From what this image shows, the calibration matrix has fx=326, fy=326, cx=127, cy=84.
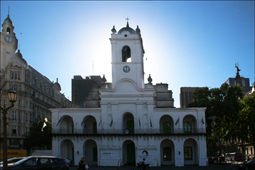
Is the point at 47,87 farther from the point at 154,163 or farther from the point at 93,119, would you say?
the point at 154,163

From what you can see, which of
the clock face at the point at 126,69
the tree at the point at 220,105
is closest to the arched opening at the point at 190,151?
the tree at the point at 220,105

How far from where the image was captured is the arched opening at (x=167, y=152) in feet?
151

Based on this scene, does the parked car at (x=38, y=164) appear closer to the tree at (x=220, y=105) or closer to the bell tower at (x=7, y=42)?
the tree at (x=220, y=105)

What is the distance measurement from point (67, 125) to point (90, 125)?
336 centimetres

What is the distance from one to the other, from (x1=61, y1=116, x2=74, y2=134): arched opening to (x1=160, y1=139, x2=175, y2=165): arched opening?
1309 cm

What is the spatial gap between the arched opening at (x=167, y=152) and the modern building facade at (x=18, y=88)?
2669cm

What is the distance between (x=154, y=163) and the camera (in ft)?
143

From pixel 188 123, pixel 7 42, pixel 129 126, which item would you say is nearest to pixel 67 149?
pixel 129 126

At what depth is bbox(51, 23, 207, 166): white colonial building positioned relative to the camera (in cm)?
4409

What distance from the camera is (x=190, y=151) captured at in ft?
153

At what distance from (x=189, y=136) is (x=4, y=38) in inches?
1643

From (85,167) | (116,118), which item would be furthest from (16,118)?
(85,167)

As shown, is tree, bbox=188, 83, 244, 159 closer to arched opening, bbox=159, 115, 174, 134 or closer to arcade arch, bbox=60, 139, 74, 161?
arched opening, bbox=159, 115, 174, 134

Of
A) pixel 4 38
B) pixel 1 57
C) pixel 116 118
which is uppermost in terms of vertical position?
pixel 4 38
